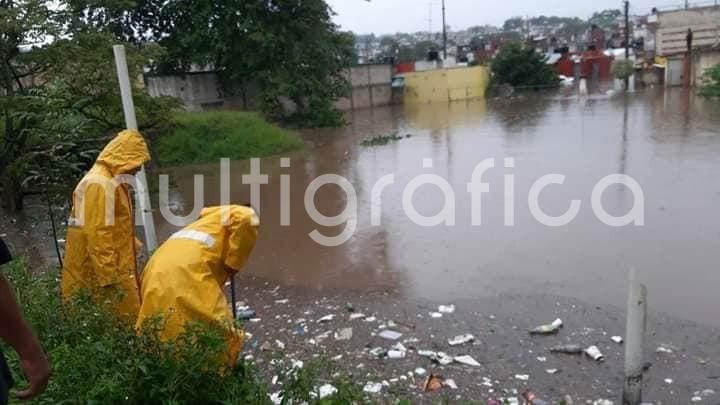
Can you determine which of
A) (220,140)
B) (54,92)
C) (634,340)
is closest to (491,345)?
(634,340)

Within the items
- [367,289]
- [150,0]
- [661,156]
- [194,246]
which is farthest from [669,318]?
[150,0]

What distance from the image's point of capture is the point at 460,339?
432 centimetres

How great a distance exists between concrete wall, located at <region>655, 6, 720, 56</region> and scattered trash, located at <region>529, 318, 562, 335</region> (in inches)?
1457

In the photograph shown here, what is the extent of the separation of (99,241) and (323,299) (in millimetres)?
2297

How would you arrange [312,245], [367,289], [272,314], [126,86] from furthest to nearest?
1. [312,245]
2. [367,289]
3. [272,314]
4. [126,86]

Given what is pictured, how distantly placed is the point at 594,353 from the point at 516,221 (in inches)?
144

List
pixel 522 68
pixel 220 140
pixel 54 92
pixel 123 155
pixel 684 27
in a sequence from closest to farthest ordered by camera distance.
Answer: pixel 123 155 < pixel 54 92 < pixel 220 140 < pixel 522 68 < pixel 684 27

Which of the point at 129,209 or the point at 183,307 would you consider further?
the point at 129,209

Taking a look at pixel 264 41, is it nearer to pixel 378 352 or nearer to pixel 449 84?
pixel 378 352

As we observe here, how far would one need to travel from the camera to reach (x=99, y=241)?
138 inches

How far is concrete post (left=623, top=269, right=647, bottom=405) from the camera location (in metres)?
3.12

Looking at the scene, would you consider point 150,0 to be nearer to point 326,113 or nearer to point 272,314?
point 326,113

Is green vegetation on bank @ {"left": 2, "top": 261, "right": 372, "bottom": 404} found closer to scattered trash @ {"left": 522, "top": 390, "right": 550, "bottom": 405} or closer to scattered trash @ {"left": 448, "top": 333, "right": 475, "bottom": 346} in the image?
scattered trash @ {"left": 522, "top": 390, "right": 550, "bottom": 405}

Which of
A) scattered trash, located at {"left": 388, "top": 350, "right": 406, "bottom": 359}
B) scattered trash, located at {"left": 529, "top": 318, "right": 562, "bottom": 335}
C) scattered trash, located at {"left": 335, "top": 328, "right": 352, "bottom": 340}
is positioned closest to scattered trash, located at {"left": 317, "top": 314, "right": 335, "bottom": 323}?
scattered trash, located at {"left": 335, "top": 328, "right": 352, "bottom": 340}
